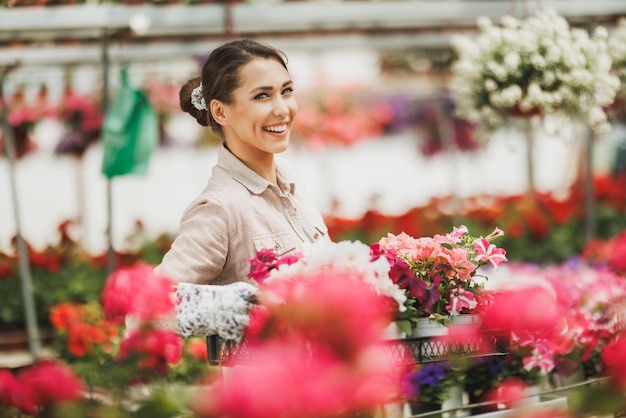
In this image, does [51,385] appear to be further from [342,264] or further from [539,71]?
[539,71]

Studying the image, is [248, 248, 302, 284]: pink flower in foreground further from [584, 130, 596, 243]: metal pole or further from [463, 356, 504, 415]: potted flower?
[584, 130, 596, 243]: metal pole

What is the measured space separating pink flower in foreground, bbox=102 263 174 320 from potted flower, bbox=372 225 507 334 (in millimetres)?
612

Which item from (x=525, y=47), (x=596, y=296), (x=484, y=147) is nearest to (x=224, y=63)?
(x=596, y=296)

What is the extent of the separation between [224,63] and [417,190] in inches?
482

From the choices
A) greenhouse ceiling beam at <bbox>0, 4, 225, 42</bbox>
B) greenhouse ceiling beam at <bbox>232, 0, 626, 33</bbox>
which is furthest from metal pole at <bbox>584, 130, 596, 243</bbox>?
greenhouse ceiling beam at <bbox>0, 4, 225, 42</bbox>

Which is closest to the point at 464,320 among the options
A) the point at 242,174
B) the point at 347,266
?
the point at 347,266

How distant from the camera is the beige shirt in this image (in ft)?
6.77

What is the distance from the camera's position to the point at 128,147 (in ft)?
15.1

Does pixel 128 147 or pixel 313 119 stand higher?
pixel 313 119

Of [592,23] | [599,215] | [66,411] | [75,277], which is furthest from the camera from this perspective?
[599,215]

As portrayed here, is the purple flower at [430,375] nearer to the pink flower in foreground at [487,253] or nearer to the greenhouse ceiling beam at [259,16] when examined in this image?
the pink flower in foreground at [487,253]

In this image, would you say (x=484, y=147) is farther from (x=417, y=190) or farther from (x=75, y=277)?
(x=417, y=190)

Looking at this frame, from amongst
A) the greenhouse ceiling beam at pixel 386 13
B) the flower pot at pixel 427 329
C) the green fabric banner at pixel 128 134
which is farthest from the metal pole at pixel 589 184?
the flower pot at pixel 427 329

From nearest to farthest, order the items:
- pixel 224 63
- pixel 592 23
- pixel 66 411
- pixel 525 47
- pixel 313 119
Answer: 1. pixel 66 411
2. pixel 224 63
3. pixel 525 47
4. pixel 592 23
5. pixel 313 119
